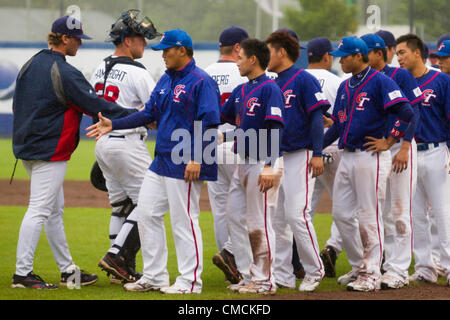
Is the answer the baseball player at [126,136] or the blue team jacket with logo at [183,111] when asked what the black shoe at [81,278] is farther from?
the blue team jacket with logo at [183,111]

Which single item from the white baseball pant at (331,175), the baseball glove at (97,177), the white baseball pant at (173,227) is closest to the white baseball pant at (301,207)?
the white baseball pant at (173,227)

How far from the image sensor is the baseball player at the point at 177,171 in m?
5.50

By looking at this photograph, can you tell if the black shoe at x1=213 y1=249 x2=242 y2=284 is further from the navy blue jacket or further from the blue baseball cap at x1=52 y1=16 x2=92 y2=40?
the blue baseball cap at x1=52 y1=16 x2=92 y2=40

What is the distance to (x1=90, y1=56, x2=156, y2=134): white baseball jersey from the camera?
624 centimetres

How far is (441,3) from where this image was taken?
31.4m

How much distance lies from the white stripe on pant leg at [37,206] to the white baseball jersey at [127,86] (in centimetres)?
72

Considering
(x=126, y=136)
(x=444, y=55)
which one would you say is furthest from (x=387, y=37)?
(x=126, y=136)

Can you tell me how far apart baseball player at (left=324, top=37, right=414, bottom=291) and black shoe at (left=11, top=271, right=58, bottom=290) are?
8.16 feet

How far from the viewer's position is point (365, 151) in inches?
233

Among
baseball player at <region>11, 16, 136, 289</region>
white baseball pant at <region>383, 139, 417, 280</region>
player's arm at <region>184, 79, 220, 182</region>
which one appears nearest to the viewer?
player's arm at <region>184, 79, 220, 182</region>

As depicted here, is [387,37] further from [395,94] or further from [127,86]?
[127,86]

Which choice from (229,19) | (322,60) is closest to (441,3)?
(229,19)

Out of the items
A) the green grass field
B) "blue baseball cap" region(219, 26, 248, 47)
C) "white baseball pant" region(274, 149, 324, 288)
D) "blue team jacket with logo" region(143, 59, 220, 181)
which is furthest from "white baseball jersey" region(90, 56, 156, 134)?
the green grass field

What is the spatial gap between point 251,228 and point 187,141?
88cm
